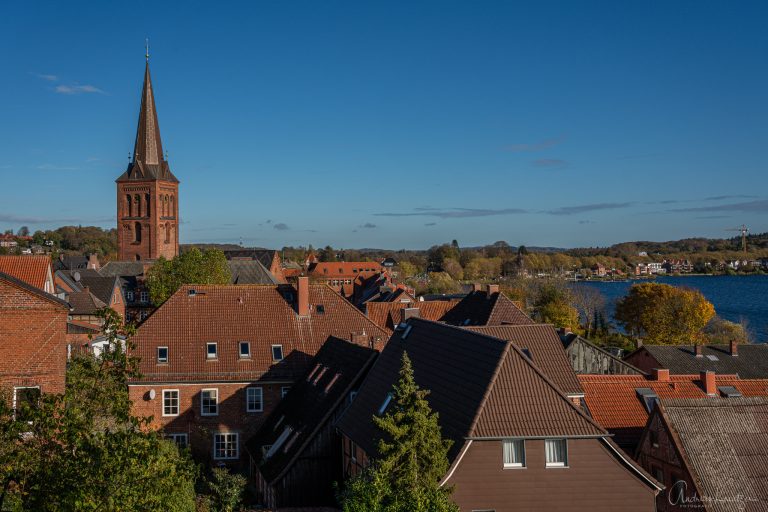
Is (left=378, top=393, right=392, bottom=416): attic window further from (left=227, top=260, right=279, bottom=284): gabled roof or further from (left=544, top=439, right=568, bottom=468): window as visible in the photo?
(left=227, top=260, right=279, bottom=284): gabled roof

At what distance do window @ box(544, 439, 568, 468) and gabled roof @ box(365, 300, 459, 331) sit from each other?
28.2m

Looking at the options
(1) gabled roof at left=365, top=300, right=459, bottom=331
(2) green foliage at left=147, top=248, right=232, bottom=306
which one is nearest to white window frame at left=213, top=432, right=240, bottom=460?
(1) gabled roof at left=365, top=300, right=459, bottom=331

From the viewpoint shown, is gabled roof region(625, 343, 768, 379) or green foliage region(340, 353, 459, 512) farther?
gabled roof region(625, 343, 768, 379)

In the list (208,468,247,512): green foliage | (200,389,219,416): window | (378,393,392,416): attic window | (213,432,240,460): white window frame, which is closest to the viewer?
(208,468,247,512): green foliage

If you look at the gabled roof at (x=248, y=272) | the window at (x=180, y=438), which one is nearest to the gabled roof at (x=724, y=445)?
the window at (x=180, y=438)

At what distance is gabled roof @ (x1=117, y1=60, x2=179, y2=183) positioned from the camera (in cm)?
9719

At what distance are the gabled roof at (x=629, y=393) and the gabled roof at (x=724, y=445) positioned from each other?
11.9 ft

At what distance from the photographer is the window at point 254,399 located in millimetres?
32094

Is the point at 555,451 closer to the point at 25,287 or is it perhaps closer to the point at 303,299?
the point at 25,287

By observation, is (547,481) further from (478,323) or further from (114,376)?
(478,323)

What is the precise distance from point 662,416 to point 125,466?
18.1m

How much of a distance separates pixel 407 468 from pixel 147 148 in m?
90.5

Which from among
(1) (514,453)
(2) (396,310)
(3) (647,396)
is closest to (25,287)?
(1) (514,453)

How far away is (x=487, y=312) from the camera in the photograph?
39.4 m
